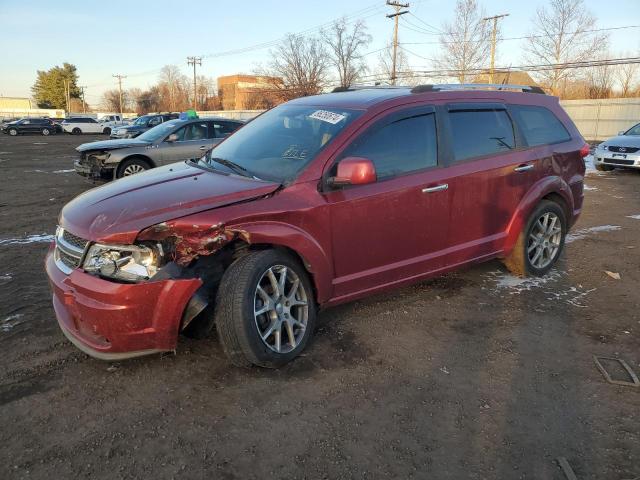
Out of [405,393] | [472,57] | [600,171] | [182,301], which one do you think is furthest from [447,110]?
[472,57]

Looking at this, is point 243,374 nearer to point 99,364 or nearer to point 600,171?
point 99,364

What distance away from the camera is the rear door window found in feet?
15.2

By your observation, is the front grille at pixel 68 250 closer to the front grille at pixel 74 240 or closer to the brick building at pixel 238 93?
the front grille at pixel 74 240

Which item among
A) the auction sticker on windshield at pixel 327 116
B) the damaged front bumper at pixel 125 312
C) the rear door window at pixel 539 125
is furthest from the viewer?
the rear door window at pixel 539 125

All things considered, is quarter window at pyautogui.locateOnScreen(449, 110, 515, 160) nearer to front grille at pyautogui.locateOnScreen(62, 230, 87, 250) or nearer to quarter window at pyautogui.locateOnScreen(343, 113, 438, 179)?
quarter window at pyautogui.locateOnScreen(343, 113, 438, 179)

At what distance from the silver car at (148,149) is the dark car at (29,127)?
125ft

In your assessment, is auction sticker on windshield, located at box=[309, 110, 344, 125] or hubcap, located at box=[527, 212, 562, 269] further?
hubcap, located at box=[527, 212, 562, 269]

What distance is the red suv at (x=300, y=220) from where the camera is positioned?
283cm

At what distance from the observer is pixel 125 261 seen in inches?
111

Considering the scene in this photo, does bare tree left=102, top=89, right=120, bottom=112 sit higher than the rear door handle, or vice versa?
bare tree left=102, top=89, right=120, bottom=112

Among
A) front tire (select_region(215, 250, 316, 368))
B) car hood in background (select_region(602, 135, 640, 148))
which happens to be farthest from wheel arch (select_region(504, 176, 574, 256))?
car hood in background (select_region(602, 135, 640, 148))

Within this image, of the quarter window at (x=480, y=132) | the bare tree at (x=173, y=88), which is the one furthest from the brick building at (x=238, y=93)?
the quarter window at (x=480, y=132)

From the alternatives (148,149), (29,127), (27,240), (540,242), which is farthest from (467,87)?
(29,127)

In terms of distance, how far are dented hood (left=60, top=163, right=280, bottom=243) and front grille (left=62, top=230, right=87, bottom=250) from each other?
4 cm
